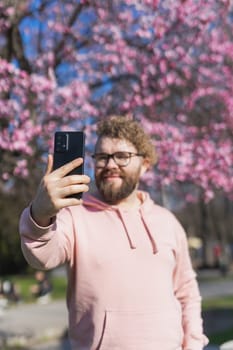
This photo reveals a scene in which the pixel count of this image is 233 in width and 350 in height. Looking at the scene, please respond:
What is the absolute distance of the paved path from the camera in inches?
368

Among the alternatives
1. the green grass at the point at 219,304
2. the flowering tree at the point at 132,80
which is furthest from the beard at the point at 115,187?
the green grass at the point at 219,304

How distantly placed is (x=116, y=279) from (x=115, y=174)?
1.30ft

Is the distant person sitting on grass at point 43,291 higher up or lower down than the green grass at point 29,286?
higher up

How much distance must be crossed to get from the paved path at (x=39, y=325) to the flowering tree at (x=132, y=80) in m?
4.12

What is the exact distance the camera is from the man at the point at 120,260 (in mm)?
2066

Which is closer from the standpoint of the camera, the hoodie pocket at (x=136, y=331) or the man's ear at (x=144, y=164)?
the hoodie pocket at (x=136, y=331)

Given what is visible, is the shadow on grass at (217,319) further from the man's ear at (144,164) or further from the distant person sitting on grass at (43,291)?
the man's ear at (144,164)

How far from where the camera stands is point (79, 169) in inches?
69.1

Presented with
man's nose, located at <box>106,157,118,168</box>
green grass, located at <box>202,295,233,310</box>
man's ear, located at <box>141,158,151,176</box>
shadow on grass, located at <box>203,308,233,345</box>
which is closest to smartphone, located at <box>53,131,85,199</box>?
man's nose, located at <box>106,157,118,168</box>

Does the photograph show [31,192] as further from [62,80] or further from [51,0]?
[51,0]

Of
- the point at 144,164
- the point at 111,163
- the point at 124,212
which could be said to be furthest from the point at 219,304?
the point at 111,163

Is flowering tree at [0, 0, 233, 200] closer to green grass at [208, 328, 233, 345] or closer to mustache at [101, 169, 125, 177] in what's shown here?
green grass at [208, 328, 233, 345]

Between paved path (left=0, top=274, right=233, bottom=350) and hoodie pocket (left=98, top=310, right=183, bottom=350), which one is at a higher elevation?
hoodie pocket (left=98, top=310, right=183, bottom=350)

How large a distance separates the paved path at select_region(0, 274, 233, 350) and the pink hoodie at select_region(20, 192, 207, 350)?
686 cm
